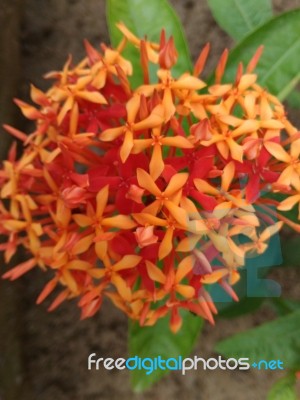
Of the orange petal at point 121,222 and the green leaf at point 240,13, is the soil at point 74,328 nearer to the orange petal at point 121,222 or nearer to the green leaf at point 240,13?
the green leaf at point 240,13

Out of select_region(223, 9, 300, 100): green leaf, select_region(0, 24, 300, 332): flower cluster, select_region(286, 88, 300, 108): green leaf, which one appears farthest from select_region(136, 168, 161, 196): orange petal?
Answer: select_region(286, 88, 300, 108): green leaf

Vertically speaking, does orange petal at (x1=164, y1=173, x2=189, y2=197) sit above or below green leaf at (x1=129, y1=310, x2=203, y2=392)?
above

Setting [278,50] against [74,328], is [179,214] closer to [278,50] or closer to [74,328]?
[278,50]

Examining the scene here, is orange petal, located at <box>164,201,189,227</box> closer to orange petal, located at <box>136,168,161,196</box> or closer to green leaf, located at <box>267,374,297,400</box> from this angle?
orange petal, located at <box>136,168,161,196</box>

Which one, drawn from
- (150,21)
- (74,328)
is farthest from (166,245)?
(74,328)

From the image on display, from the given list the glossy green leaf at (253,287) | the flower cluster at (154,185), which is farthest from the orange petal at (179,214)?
the glossy green leaf at (253,287)
